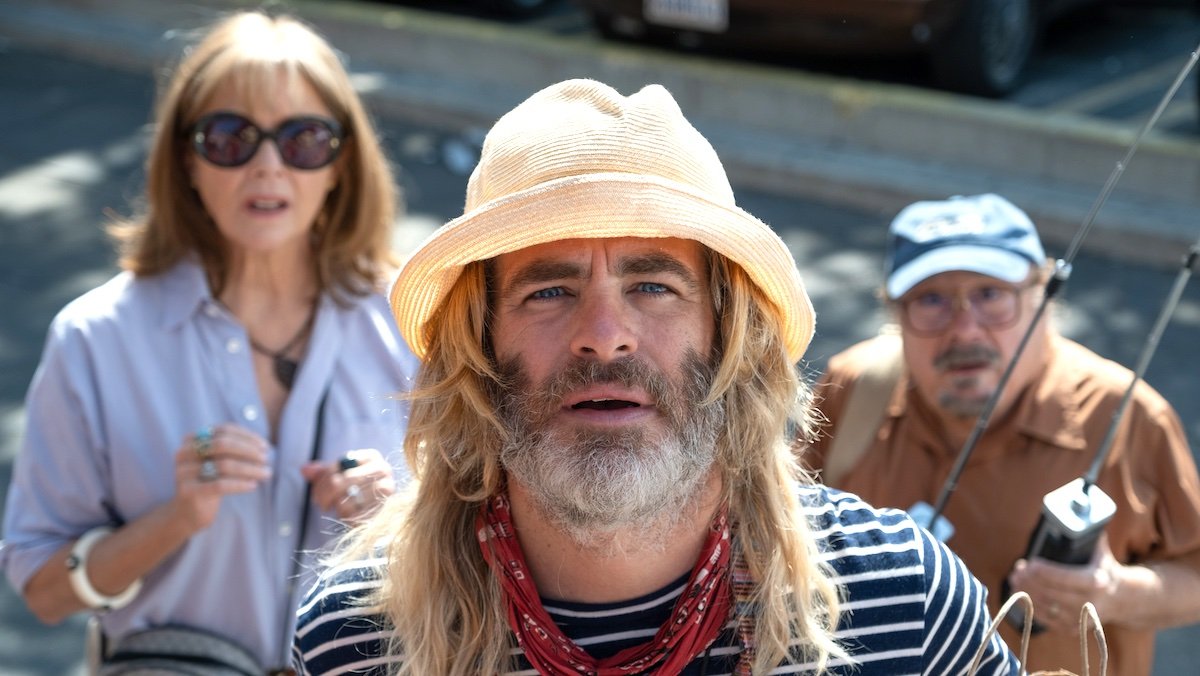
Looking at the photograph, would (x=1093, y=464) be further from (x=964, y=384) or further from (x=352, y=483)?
(x=352, y=483)

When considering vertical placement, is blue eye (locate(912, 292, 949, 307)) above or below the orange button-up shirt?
above

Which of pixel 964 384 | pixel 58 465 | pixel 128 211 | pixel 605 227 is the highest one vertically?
pixel 605 227

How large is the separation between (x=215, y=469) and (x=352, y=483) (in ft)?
0.88

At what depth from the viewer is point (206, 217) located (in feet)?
11.2

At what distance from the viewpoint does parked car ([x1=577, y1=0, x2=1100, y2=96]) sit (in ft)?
25.7

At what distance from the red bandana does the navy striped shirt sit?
4 centimetres

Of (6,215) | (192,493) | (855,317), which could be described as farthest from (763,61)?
(192,493)

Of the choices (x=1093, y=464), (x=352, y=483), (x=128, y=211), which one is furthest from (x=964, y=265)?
(x=128, y=211)

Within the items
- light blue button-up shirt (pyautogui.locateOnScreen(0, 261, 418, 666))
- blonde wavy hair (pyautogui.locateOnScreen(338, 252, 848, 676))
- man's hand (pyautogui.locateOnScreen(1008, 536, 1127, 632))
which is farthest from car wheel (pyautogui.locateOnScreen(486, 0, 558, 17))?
blonde wavy hair (pyautogui.locateOnScreen(338, 252, 848, 676))

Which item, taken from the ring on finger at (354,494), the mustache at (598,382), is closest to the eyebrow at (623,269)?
the mustache at (598,382)

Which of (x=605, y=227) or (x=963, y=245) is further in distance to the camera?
(x=963, y=245)

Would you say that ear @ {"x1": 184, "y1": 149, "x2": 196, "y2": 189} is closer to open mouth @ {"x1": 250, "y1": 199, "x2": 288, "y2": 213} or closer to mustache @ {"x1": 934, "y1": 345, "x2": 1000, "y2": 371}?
open mouth @ {"x1": 250, "y1": 199, "x2": 288, "y2": 213}

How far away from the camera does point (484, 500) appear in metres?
2.26

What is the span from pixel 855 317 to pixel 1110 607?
3.49 meters
